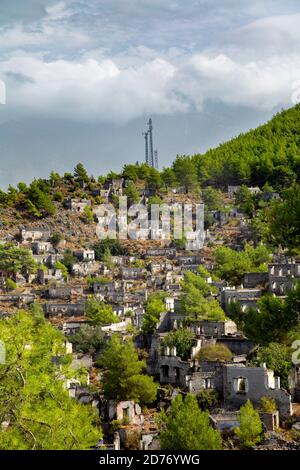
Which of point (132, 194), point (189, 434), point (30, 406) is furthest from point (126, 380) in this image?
point (132, 194)

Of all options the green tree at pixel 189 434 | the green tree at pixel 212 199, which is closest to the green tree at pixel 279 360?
the green tree at pixel 189 434

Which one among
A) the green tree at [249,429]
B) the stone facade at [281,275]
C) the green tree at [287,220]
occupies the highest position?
the green tree at [287,220]

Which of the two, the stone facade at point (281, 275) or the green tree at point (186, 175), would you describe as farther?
the green tree at point (186, 175)

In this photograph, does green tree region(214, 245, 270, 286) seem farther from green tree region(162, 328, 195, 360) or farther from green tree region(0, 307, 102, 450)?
green tree region(0, 307, 102, 450)

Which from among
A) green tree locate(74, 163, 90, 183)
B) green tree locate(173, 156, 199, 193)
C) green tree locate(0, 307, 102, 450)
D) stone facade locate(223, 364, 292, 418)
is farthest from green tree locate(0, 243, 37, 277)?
green tree locate(0, 307, 102, 450)

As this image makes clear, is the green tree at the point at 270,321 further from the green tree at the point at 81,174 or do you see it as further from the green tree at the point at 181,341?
the green tree at the point at 81,174

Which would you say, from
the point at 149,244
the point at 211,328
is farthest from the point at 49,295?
the point at 211,328

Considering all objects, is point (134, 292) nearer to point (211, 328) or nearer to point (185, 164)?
point (211, 328)
